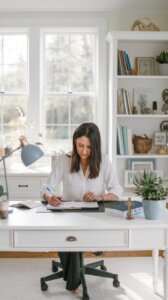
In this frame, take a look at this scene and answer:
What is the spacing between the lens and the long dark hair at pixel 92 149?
3135 millimetres

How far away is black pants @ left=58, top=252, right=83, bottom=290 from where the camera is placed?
3.17 meters

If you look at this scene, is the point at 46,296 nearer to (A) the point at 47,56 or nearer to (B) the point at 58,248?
(B) the point at 58,248

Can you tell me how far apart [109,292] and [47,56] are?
2670 millimetres

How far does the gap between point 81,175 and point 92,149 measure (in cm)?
23

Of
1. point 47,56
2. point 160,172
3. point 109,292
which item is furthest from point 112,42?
point 109,292

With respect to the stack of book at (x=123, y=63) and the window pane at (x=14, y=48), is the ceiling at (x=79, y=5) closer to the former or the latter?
the window pane at (x=14, y=48)

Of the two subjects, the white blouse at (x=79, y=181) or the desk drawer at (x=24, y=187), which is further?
the desk drawer at (x=24, y=187)

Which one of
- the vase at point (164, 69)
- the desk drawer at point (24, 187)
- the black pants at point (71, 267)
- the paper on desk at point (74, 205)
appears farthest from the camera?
the vase at point (164, 69)

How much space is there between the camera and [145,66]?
4.61m

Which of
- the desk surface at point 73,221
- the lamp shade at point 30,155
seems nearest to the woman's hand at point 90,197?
the desk surface at point 73,221

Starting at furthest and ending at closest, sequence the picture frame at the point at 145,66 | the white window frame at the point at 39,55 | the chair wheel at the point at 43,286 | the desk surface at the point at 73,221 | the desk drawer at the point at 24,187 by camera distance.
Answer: the white window frame at the point at 39,55, the picture frame at the point at 145,66, the desk drawer at the point at 24,187, the chair wheel at the point at 43,286, the desk surface at the point at 73,221

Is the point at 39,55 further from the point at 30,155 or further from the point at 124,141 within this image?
the point at 30,155

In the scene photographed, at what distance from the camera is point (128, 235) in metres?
2.47

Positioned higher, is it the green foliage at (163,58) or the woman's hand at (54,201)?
the green foliage at (163,58)
